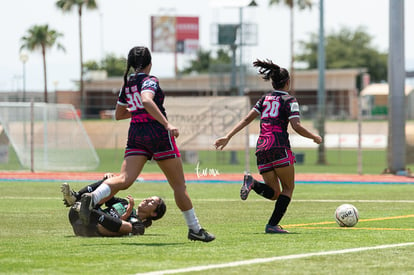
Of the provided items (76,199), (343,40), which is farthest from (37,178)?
(343,40)

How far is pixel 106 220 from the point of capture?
1125 centimetres

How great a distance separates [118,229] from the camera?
37.2 ft

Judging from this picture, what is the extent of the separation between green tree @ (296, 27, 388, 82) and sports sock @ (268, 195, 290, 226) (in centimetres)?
10870

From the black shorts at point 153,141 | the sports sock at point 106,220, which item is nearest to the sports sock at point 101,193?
the black shorts at point 153,141

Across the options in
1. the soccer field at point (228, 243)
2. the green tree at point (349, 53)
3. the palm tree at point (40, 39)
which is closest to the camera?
the soccer field at point (228, 243)

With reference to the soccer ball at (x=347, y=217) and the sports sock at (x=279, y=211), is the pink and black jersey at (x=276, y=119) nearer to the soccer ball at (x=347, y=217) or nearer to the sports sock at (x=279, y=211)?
the sports sock at (x=279, y=211)

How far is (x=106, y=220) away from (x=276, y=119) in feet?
8.24

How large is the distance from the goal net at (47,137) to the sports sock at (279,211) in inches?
748

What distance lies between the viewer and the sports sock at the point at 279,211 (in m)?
11.9

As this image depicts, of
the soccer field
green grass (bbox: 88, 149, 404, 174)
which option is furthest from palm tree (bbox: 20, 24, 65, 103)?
the soccer field

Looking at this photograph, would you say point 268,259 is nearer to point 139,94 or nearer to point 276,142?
point 139,94

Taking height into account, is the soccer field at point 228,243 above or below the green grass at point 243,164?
above

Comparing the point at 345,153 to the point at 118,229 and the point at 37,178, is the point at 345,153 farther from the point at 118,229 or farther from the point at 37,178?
the point at 118,229

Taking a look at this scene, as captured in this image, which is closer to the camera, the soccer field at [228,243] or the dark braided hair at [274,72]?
the soccer field at [228,243]
